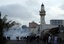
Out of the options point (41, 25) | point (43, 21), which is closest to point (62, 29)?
point (41, 25)

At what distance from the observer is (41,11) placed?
113 meters

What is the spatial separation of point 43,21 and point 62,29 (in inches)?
2273

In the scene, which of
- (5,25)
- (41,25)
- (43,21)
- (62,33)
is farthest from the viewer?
(43,21)

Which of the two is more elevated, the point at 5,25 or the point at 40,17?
the point at 40,17

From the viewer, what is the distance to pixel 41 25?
10744 cm

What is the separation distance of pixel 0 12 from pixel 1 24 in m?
1.54

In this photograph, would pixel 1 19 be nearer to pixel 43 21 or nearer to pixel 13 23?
pixel 13 23

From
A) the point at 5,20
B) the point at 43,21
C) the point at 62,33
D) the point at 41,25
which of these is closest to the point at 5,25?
the point at 5,20

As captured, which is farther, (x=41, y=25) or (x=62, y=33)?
(x=41, y=25)

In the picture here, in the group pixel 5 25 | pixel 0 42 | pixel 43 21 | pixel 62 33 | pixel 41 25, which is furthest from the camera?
pixel 43 21

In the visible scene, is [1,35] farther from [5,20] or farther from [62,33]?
[62,33]

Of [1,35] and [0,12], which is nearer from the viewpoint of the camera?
[1,35]

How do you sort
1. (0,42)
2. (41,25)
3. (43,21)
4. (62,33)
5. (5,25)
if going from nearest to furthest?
(0,42), (5,25), (62,33), (41,25), (43,21)

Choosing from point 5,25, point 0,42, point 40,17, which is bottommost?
point 0,42
